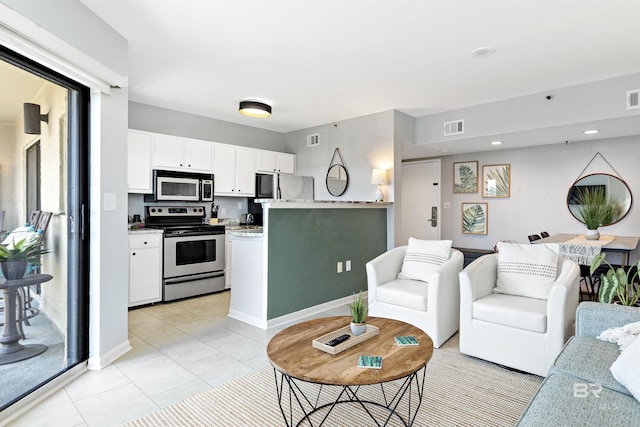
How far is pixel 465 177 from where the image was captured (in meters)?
6.41

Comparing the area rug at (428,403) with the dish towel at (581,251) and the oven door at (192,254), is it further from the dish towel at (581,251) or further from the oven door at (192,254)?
the oven door at (192,254)

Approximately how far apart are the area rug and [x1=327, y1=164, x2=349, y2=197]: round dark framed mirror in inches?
128

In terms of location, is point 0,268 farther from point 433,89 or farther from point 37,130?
point 433,89

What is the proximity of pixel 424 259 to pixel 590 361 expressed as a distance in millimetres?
1761

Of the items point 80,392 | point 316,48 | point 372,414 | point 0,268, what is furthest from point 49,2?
point 372,414

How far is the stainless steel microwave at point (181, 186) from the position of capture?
4551 millimetres

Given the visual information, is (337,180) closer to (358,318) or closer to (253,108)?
(253,108)

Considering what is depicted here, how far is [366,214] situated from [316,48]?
2.21 m

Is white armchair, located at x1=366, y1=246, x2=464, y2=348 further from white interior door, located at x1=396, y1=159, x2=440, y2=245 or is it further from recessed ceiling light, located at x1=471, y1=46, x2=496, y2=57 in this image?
white interior door, located at x1=396, y1=159, x2=440, y2=245

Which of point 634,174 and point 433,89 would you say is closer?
point 433,89

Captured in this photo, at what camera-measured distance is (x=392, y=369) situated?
1.57 m

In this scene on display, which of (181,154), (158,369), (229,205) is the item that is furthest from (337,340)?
(229,205)

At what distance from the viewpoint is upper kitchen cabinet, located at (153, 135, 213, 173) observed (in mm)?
4551

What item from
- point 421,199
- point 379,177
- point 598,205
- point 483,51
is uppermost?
point 483,51
